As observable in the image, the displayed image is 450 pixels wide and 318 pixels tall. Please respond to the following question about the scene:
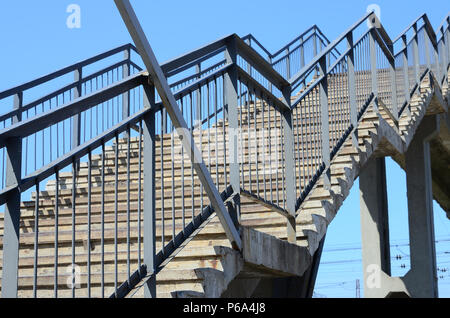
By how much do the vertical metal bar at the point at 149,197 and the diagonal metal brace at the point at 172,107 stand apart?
10cm

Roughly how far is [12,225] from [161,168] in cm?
145

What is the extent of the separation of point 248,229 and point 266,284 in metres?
6.89

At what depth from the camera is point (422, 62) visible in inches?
546

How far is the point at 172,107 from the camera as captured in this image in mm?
4957

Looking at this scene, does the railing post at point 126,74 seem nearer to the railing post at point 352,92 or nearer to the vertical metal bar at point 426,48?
the railing post at point 352,92

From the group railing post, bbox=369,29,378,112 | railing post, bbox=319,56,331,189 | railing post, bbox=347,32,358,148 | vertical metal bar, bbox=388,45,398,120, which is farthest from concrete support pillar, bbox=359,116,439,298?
railing post, bbox=319,56,331,189

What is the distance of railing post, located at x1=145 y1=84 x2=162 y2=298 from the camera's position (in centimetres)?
475

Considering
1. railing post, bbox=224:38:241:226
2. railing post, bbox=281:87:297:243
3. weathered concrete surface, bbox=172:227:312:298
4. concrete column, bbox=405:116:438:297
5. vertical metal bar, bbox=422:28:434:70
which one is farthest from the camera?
concrete column, bbox=405:116:438:297

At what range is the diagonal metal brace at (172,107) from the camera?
4.58 meters

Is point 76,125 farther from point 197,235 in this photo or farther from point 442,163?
point 442,163

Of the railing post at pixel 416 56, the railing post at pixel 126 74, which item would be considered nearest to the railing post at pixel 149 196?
the railing post at pixel 126 74

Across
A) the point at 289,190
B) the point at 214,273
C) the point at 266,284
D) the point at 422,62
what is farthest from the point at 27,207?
the point at 422,62

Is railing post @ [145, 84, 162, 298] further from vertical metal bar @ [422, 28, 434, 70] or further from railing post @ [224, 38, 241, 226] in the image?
vertical metal bar @ [422, 28, 434, 70]

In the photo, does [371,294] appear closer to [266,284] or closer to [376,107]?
[266,284]
